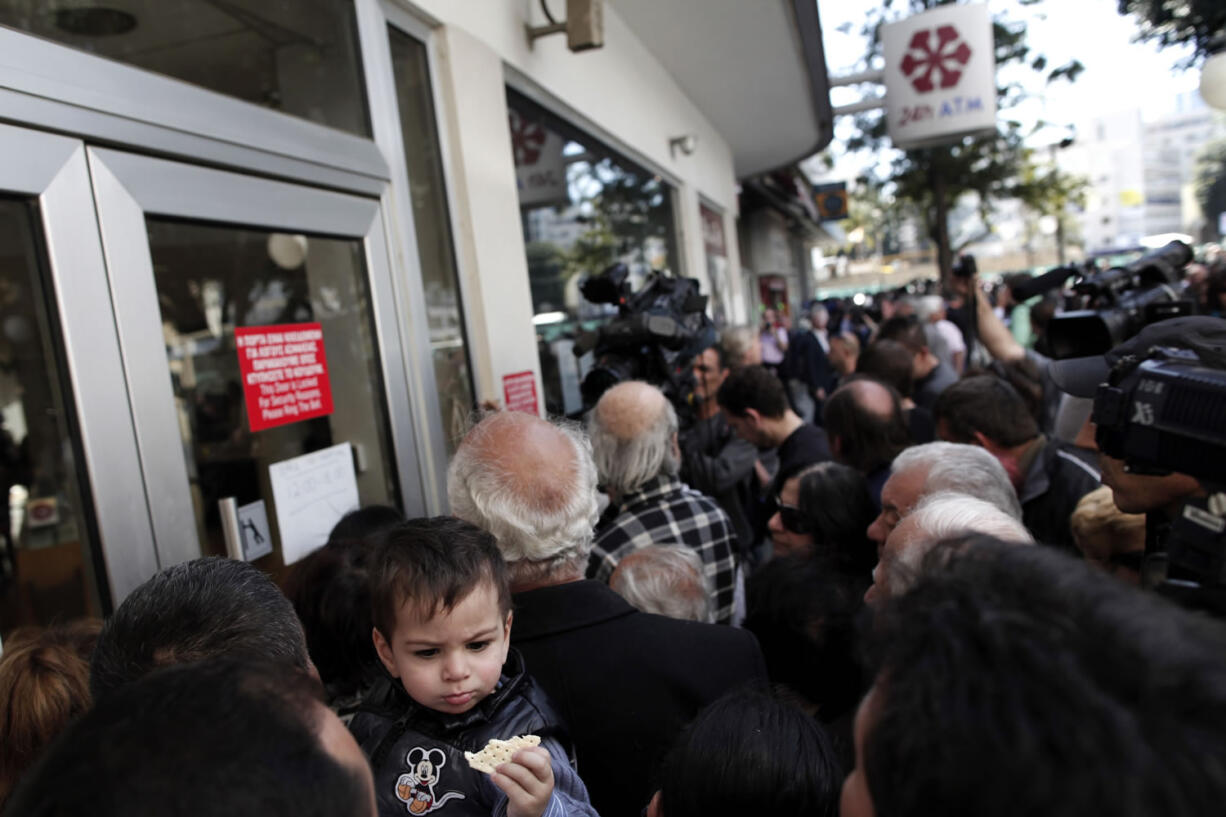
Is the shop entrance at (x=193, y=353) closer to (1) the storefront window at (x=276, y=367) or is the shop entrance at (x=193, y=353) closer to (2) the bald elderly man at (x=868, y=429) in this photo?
(1) the storefront window at (x=276, y=367)

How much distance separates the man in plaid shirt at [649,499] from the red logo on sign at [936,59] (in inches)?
335

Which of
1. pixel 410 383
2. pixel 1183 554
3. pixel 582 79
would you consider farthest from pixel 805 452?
pixel 582 79

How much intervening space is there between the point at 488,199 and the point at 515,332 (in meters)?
0.64

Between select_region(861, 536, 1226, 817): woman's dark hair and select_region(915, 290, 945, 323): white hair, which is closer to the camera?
select_region(861, 536, 1226, 817): woman's dark hair

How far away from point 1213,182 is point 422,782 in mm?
61286

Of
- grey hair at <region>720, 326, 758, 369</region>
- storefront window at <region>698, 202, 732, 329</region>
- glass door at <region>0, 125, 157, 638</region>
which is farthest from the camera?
storefront window at <region>698, 202, 732, 329</region>

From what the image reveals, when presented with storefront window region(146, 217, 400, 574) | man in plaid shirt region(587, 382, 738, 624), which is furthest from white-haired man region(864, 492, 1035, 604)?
storefront window region(146, 217, 400, 574)

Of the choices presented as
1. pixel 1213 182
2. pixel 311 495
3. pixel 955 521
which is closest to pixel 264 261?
pixel 311 495

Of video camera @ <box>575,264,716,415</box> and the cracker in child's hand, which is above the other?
video camera @ <box>575,264,716,415</box>

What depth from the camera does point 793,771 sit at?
3.97ft

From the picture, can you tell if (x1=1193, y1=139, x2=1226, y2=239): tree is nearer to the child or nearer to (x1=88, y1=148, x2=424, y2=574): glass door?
(x1=88, y1=148, x2=424, y2=574): glass door

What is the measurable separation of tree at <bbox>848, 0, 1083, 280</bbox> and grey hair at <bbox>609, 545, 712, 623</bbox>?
16114 millimetres

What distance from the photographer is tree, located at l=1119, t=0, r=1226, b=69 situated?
28.4ft

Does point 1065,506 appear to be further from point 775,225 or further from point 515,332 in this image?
point 775,225
